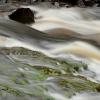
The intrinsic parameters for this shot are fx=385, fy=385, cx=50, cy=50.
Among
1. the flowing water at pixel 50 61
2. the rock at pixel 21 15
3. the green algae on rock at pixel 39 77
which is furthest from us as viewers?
the rock at pixel 21 15

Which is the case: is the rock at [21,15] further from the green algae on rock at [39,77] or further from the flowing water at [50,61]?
the green algae on rock at [39,77]

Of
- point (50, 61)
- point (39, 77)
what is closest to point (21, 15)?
point (50, 61)

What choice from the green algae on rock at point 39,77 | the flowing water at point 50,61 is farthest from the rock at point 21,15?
the green algae on rock at point 39,77

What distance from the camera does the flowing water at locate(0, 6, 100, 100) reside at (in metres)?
5.02

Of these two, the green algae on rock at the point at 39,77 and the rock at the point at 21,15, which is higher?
the green algae on rock at the point at 39,77

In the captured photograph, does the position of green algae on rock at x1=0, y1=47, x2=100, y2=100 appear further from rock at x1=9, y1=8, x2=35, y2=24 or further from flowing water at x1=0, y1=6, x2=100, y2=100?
rock at x1=9, y1=8, x2=35, y2=24

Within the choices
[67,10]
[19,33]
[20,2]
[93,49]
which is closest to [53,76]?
[93,49]

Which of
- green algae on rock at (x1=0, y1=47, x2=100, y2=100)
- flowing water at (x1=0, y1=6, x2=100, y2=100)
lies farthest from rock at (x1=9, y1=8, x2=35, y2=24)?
green algae on rock at (x1=0, y1=47, x2=100, y2=100)

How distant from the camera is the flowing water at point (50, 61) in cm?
502

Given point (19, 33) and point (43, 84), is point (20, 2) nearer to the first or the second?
point (19, 33)

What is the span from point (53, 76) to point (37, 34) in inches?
160

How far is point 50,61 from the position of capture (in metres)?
6.72

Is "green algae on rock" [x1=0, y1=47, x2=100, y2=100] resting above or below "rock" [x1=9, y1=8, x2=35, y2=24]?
above

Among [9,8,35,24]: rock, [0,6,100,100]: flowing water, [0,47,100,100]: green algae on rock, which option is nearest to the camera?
[0,47,100,100]: green algae on rock
